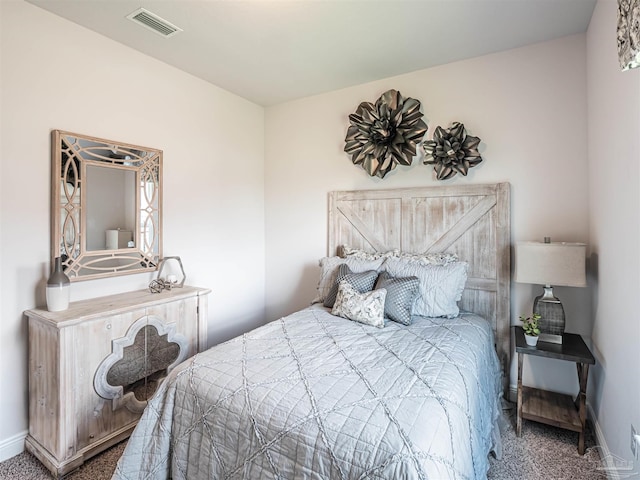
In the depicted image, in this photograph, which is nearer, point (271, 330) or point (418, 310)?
point (271, 330)

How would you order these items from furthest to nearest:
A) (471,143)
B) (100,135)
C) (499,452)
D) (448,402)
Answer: (471,143) < (100,135) < (499,452) < (448,402)

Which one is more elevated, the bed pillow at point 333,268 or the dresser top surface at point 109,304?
the bed pillow at point 333,268

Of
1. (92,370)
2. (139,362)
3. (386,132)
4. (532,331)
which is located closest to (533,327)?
(532,331)

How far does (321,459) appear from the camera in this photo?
1.19 metres

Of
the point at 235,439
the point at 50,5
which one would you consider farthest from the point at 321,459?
the point at 50,5

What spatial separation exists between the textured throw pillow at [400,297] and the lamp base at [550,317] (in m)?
0.82

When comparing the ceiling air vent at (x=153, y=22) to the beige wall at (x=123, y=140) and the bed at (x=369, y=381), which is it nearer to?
the beige wall at (x=123, y=140)

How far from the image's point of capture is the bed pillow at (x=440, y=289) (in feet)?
8.27

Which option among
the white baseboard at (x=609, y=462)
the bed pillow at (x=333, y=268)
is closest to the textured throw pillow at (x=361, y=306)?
the bed pillow at (x=333, y=268)

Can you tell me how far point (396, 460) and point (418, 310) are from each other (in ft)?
5.09

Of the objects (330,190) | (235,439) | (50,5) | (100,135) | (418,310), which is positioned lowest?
(235,439)

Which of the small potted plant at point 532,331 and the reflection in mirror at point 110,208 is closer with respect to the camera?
the small potted plant at point 532,331

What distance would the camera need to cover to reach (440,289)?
2.54 meters

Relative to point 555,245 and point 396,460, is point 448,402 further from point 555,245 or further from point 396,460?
point 555,245
